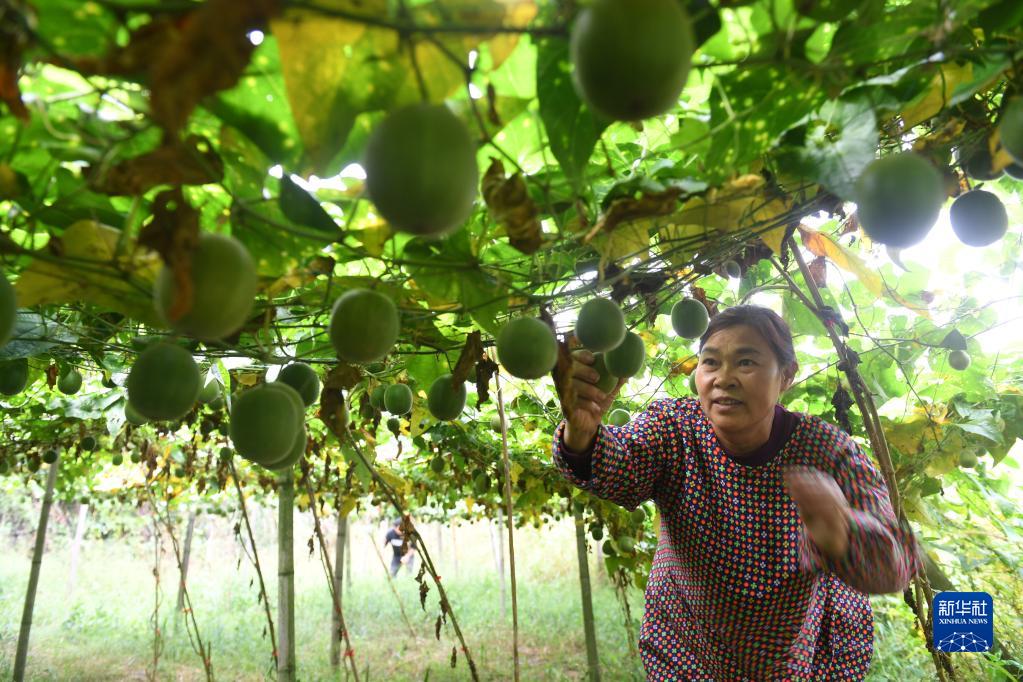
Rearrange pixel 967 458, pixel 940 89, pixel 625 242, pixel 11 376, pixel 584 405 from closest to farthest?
pixel 940 89, pixel 625 242, pixel 584 405, pixel 11 376, pixel 967 458

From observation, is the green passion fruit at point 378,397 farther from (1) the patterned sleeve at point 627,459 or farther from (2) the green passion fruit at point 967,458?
(2) the green passion fruit at point 967,458

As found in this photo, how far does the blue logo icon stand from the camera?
3.67 meters

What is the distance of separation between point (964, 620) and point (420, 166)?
15.0 ft

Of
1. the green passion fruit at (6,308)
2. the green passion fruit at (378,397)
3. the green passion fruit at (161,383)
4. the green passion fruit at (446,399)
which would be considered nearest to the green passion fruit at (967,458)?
the green passion fruit at (378,397)

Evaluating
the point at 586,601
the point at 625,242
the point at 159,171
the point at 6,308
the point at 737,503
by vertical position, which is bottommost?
the point at 586,601

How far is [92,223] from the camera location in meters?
1.05

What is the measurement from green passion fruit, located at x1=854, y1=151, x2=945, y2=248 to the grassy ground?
408 cm

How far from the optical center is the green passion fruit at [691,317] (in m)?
1.90

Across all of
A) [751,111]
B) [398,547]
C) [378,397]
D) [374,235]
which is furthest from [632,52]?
[398,547]

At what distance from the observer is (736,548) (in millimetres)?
2182

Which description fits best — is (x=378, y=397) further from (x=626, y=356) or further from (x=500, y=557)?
(x=500, y=557)

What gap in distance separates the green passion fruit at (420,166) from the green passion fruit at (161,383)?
57 cm

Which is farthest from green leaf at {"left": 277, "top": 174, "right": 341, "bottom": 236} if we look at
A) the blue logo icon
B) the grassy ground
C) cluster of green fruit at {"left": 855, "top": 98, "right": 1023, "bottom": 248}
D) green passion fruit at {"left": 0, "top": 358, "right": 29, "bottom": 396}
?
the blue logo icon

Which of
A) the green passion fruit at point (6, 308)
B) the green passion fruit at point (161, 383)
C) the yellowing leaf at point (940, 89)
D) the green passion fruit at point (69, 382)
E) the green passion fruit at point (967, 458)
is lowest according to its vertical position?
the green passion fruit at point (161, 383)
